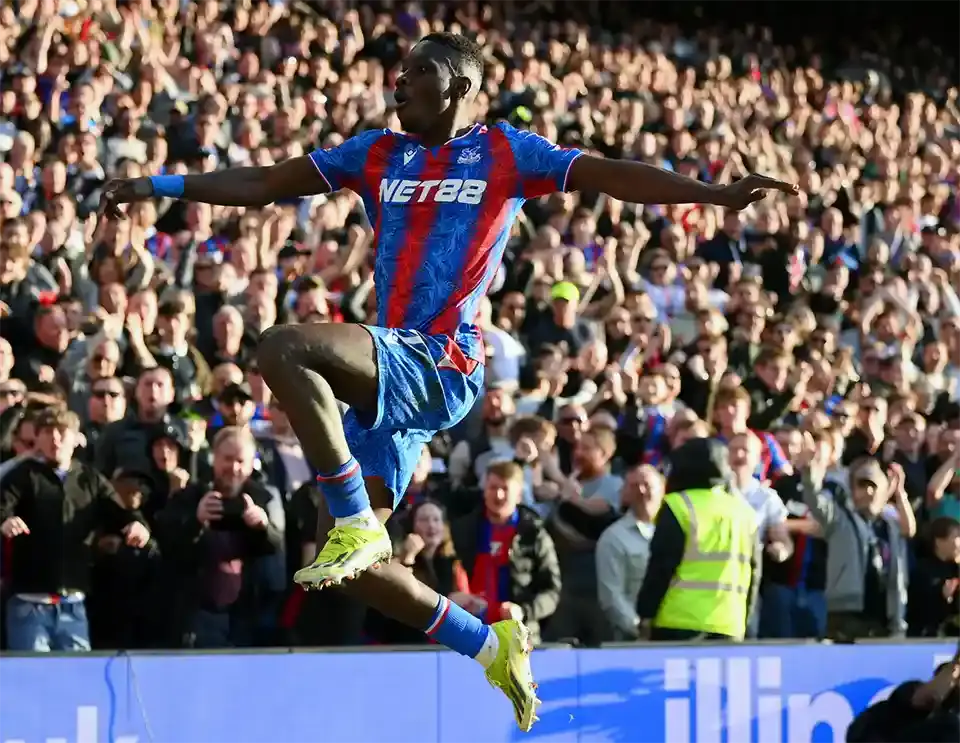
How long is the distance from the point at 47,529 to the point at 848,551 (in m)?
4.72

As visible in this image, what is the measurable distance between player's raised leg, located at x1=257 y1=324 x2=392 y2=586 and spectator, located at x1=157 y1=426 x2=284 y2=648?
3.05 meters

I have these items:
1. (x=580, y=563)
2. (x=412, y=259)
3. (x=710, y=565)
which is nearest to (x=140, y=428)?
(x=580, y=563)

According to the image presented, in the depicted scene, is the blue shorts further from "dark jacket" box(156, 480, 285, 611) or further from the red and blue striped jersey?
"dark jacket" box(156, 480, 285, 611)

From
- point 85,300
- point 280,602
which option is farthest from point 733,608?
point 85,300

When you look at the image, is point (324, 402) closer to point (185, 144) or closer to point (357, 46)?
point (185, 144)

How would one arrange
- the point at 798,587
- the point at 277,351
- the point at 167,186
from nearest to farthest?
the point at 277,351 → the point at 167,186 → the point at 798,587

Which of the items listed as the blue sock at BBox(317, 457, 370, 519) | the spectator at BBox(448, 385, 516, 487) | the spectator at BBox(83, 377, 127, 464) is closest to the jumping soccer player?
the blue sock at BBox(317, 457, 370, 519)

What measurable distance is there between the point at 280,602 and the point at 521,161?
11.8ft

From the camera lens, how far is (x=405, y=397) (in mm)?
6320

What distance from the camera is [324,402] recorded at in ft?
19.7

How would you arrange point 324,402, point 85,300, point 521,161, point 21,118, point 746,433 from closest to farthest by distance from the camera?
point 324,402 < point 521,161 < point 746,433 < point 85,300 < point 21,118

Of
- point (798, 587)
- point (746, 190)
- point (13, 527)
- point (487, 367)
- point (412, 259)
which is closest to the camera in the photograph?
point (746, 190)

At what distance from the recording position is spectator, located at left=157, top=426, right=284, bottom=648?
9141mm

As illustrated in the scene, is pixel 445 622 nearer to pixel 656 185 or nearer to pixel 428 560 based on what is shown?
pixel 656 185
